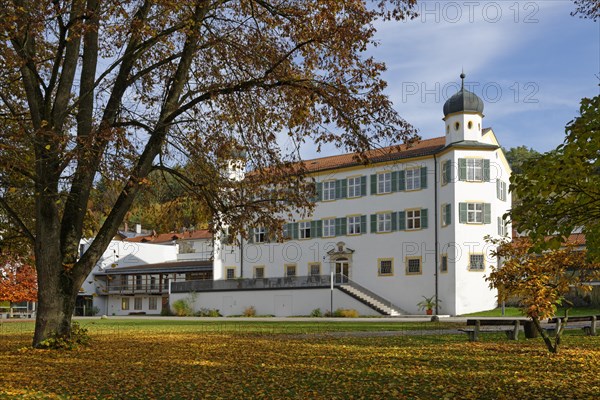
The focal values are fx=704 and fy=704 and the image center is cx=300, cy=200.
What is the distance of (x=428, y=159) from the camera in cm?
4459

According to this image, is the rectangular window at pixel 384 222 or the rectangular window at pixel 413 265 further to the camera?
the rectangular window at pixel 384 222

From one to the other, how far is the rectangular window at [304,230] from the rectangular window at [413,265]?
8.71m

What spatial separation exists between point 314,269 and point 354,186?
6.55 metres

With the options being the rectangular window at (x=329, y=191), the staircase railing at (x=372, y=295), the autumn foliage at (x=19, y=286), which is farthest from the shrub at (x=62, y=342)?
the rectangular window at (x=329, y=191)

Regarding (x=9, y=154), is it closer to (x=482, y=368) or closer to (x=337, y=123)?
(x=337, y=123)

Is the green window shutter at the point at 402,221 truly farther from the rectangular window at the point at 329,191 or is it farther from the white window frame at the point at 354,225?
the rectangular window at the point at 329,191

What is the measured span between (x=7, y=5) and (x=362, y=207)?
36677mm

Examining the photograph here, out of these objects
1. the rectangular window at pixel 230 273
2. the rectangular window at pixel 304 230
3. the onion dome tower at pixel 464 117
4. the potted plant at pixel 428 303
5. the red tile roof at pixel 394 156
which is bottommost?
the potted plant at pixel 428 303

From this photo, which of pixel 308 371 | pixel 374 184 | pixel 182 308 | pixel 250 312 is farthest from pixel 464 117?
pixel 308 371

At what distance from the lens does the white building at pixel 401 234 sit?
138ft

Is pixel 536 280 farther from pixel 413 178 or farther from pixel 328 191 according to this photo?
pixel 328 191

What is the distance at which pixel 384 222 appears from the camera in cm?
4609

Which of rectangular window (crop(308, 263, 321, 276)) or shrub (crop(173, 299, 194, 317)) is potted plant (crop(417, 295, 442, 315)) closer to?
rectangular window (crop(308, 263, 321, 276))

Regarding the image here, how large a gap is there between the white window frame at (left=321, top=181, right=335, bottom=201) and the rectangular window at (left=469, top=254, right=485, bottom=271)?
11339mm
